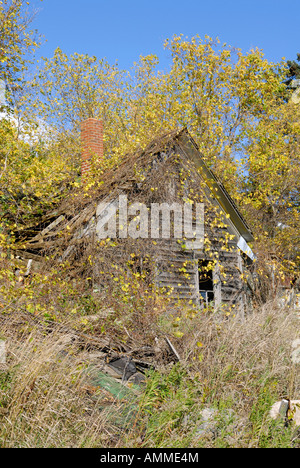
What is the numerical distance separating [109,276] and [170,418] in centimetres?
463

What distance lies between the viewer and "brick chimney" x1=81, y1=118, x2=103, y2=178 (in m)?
13.0

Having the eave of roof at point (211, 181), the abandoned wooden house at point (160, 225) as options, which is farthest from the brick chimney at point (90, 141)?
the eave of roof at point (211, 181)

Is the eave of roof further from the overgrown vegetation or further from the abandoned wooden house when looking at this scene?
the overgrown vegetation

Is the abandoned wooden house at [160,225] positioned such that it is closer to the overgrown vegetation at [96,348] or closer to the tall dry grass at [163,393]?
the overgrown vegetation at [96,348]

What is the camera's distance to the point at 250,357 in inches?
241

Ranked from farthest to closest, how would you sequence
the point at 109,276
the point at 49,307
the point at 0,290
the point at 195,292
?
the point at 195,292 < the point at 109,276 < the point at 49,307 < the point at 0,290

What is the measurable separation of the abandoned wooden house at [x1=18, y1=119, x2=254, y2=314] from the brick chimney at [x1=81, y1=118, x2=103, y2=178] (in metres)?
0.03

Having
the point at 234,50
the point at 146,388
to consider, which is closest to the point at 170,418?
the point at 146,388

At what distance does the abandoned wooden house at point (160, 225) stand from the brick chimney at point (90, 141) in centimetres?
3

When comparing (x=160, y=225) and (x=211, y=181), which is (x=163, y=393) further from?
(x=211, y=181)

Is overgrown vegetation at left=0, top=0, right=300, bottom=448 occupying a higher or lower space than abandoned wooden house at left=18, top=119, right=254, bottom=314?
lower

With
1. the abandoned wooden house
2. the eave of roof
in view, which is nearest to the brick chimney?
Answer: the abandoned wooden house
